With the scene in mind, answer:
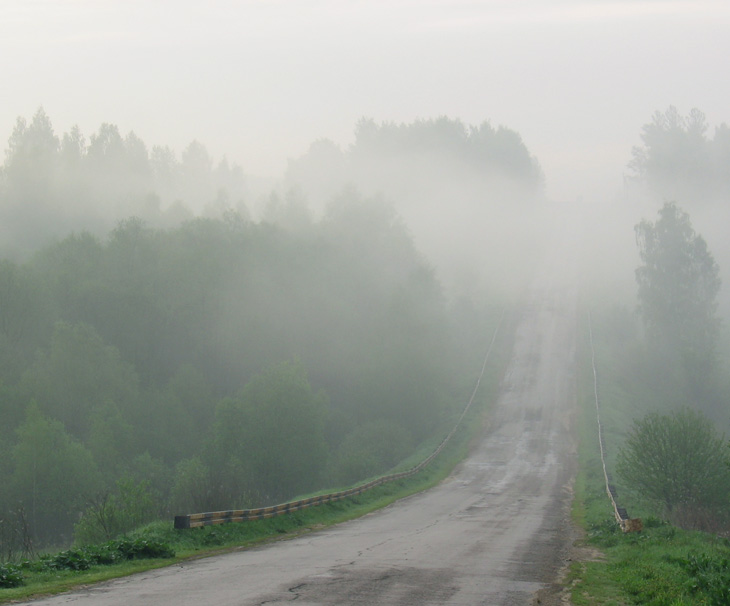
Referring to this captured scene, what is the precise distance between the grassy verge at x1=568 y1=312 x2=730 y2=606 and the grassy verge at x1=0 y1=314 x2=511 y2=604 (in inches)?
405

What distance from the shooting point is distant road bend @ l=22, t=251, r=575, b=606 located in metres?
15.1

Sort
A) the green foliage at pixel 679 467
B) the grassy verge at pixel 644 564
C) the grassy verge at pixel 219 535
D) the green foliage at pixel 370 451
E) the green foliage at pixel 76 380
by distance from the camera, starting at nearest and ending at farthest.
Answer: the grassy verge at pixel 644 564 < the grassy verge at pixel 219 535 < the green foliage at pixel 679 467 < the green foliage at pixel 370 451 < the green foliage at pixel 76 380

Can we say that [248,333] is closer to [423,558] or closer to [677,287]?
[677,287]

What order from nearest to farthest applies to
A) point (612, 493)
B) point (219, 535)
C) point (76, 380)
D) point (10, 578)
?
point (10, 578) → point (219, 535) → point (612, 493) → point (76, 380)

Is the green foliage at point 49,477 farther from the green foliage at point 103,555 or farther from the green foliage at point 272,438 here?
the green foliage at point 103,555

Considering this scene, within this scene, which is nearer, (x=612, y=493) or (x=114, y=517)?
(x=114, y=517)

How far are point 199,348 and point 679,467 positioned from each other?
54610 millimetres

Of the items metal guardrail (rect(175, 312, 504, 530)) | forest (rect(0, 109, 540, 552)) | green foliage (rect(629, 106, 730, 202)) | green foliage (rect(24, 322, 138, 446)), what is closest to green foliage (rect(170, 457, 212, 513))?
forest (rect(0, 109, 540, 552))

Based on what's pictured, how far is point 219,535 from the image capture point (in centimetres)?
2452

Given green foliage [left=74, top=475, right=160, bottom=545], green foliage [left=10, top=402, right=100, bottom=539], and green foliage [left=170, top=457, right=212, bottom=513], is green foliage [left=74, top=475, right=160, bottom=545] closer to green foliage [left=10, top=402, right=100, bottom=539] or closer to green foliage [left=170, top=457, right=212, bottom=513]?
green foliage [left=170, top=457, right=212, bottom=513]

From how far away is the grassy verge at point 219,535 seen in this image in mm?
16891

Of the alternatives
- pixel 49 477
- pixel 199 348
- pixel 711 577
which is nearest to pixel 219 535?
pixel 711 577

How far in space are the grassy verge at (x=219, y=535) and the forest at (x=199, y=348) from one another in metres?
4.13

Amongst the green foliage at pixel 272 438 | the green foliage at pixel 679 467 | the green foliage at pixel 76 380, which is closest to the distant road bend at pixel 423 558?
the green foliage at pixel 679 467
